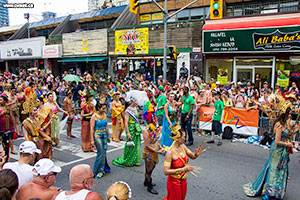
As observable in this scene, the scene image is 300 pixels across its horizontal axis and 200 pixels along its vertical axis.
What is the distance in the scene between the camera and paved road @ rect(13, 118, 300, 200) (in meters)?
5.55

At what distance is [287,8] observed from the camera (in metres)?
16.1

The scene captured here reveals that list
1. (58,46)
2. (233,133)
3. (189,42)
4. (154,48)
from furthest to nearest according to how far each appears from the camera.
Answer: (58,46) → (154,48) → (189,42) → (233,133)

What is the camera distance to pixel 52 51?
27188 mm

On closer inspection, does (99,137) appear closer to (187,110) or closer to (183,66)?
(187,110)

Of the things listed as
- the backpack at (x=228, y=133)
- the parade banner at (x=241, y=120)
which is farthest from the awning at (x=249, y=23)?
the backpack at (x=228, y=133)

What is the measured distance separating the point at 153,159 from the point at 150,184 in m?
0.56

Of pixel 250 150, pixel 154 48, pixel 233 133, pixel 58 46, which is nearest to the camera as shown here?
pixel 250 150

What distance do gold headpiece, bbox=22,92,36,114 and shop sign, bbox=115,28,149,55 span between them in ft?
36.2

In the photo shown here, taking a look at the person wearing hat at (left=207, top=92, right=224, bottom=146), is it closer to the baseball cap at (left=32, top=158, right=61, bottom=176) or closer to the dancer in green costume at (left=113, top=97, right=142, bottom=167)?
the dancer in green costume at (left=113, top=97, right=142, bottom=167)

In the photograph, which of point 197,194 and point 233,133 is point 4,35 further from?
point 197,194

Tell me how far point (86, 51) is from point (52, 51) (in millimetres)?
4975

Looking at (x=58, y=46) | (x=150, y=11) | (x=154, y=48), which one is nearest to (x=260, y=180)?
(x=154, y=48)

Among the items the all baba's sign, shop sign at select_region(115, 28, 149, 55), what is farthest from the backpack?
shop sign at select_region(115, 28, 149, 55)

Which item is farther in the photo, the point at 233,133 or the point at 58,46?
the point at 58,46
